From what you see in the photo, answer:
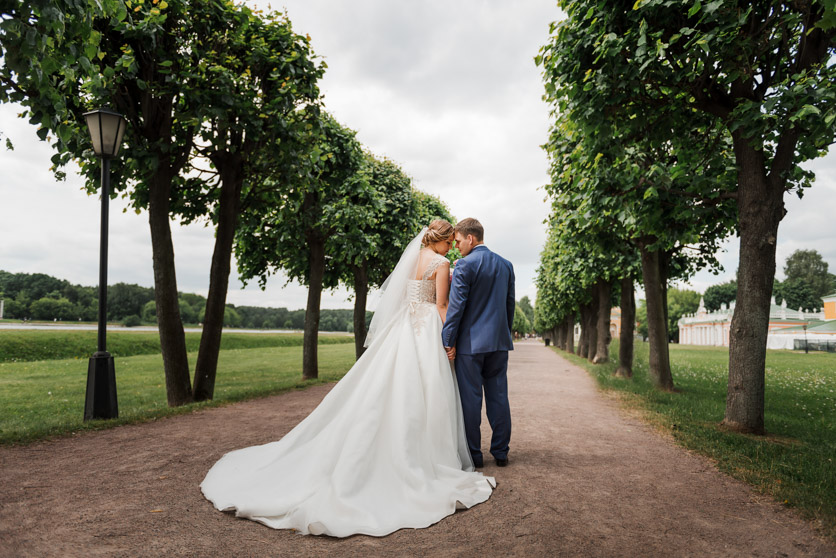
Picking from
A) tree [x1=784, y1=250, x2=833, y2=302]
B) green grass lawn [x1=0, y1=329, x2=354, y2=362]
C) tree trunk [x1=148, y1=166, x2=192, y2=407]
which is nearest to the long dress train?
tree trunk [x1=148, y1=166, x2=192, y2=407]

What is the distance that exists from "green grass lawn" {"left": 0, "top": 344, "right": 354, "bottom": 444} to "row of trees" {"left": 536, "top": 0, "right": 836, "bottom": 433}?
28.1 feet

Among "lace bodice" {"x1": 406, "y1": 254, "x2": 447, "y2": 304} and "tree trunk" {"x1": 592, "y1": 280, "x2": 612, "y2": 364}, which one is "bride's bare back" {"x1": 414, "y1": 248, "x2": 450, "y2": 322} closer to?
"lace bodice" {"x1": 406, "y1": 254, "x2": 447, "y2": 304}

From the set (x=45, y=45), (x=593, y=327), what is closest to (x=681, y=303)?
(x=593, y=327)

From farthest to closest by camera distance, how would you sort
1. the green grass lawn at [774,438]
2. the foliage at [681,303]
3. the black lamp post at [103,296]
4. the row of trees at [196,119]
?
the foliage at [681,303], the row of trees at [196,119], the black lamp post at [103,296], the green grass lawn at [774,438]

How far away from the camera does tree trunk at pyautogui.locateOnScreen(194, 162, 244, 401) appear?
34.0ft

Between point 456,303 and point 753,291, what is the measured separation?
16.8ft

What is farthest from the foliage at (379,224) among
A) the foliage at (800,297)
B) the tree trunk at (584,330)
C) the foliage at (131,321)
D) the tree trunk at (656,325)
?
the foliage at (800,297)

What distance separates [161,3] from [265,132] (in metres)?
2.78

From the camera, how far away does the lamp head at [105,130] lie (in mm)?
7699

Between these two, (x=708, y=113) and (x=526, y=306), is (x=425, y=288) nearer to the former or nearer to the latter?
(x=708, y=113)

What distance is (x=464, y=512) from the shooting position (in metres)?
4.06

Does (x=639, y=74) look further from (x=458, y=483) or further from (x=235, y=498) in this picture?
(x=235, y=498)

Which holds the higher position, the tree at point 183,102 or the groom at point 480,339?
the tree at point 183,102

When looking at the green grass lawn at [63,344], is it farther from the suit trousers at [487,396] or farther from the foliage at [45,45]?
the suit trousers at [487,396]
